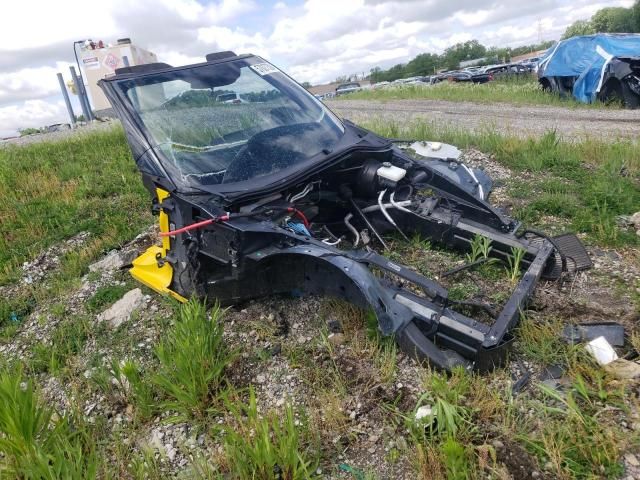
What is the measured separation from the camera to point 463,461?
2115 millimetres

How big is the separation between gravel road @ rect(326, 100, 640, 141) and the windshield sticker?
551 cm

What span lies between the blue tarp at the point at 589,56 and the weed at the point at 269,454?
1380 cm

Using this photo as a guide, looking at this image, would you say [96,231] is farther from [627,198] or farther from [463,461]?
[627,198]

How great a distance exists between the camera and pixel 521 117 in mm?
12109

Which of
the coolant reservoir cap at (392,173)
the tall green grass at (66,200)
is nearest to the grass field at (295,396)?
the coolant reservoir cap at (392,173)

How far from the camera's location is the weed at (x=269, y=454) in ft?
7.15

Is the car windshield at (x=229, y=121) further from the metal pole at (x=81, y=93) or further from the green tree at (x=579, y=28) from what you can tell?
the green tree at (x=579, y=28)

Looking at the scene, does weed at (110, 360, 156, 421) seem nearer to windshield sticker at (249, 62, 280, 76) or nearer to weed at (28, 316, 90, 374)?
weed at (28, 316, 90, 374)

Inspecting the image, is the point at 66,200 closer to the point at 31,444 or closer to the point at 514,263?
the point at 31,444

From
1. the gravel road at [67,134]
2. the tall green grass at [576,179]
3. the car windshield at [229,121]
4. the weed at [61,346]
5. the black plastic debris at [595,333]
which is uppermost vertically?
the car windshield at [229,121]

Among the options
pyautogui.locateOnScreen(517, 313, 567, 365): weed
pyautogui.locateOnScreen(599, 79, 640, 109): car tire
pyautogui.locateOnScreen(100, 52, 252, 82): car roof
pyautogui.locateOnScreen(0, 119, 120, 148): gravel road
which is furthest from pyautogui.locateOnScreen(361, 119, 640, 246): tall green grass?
pyautogui.locateOnScreen(0, 119, 120, 148): gravel road

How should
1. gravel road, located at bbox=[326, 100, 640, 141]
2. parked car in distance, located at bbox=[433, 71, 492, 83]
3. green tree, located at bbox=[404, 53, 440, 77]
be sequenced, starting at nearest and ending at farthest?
gravel road, located at bbox=[326, 100, 640, 141], parked car in distance, located at bbox=[433, 71, 492, 83], green tree, located at bbox=[404, 53, 440, 77]

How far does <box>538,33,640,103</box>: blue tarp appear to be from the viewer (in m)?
13.0

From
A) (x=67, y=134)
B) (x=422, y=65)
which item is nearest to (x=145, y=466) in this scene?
(x=67, y=134)
